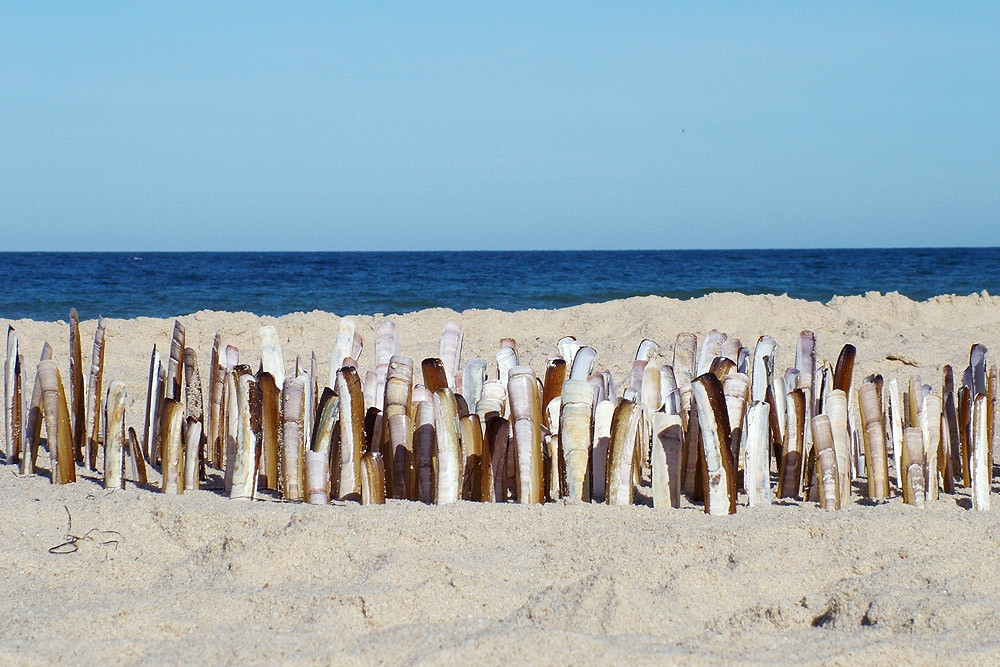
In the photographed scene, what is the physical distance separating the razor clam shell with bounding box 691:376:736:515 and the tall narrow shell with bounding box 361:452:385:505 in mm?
852

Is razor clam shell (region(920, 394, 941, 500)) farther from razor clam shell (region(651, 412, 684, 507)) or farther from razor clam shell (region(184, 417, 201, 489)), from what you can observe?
razor clam shell (region(184, 417, 201, 489))

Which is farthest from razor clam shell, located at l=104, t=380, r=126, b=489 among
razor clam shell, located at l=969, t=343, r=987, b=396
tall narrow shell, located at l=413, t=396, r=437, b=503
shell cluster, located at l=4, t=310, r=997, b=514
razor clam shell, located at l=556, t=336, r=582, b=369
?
razor clam shell, located at l=969, t=343, r=987, b=396

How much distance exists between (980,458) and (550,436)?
3.85 feet

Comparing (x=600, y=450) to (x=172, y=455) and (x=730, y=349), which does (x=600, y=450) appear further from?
(x=172, y=455)

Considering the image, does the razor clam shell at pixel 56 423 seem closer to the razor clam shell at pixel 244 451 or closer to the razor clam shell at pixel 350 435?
the razor clam shell at pixel 244 451

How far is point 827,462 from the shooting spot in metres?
2.40

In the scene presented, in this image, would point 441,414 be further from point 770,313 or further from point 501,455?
point 770,313

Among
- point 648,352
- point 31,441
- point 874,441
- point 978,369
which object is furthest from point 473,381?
point 978,369

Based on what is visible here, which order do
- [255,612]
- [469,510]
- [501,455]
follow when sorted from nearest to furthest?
1. [255,612]
2. [469,510]
3. [501,455]

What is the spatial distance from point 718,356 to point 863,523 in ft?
2.87

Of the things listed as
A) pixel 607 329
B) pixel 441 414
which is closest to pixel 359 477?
pixel 441 414

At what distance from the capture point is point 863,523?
2.12 m

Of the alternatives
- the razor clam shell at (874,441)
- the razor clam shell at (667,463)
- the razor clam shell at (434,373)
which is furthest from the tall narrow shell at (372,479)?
the razor clam shell at (874,441)

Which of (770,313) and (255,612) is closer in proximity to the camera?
(255,612)
